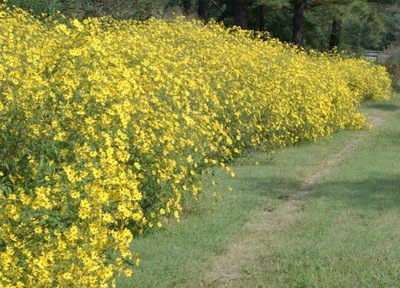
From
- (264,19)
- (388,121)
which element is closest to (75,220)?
(388,121)

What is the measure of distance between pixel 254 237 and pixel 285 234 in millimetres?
312

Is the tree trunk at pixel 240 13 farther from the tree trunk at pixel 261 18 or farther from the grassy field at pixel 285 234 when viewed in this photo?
the grassy field at pixel 285 234

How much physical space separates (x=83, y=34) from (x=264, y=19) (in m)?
26.0

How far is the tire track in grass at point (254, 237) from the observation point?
622 centimetres

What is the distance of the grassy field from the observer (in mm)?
6125

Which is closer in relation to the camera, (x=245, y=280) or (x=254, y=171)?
(x=245, y=280)

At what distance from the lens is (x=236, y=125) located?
1204 centimetres

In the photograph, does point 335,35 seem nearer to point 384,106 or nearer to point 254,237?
point 384,106

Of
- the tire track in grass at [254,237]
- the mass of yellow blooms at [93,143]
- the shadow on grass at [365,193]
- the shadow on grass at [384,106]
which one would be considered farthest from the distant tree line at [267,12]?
the tire track in grass at [254,237]

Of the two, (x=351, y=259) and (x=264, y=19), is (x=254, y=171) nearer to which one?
(x=351, y=259)

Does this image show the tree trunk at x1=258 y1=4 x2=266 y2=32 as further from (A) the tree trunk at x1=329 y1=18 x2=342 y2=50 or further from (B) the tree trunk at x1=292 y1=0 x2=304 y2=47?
(A) the tree trunk at x1=329 y1=18 x2=342 y2=50

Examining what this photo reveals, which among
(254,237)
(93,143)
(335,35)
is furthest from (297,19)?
(93,143)

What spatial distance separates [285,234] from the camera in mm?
7496

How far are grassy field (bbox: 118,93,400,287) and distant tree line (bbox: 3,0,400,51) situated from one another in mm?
7903
